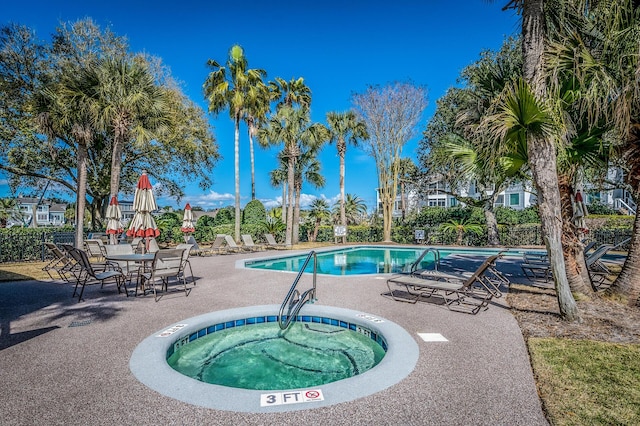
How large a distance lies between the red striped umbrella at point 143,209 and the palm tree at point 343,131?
629 inches

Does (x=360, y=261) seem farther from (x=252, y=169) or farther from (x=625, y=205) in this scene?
(x=625, y=205)

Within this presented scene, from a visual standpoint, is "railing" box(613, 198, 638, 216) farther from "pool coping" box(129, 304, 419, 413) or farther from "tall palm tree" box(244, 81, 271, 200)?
"pool coping" box(129, 304, 419, 413)

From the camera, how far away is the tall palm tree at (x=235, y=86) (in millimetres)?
20078

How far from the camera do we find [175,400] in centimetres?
275

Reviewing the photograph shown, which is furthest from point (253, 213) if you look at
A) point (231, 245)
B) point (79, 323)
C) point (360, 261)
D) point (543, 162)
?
point (543, 162)

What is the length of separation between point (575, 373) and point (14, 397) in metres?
5.06

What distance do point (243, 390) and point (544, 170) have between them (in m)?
5.03

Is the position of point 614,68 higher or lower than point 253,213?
higher

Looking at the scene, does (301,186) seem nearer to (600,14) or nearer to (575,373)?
(600,14)

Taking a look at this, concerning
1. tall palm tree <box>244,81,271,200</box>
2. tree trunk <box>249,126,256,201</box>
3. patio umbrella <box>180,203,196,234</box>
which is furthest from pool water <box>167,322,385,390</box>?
tree trunk <box>249,126,256,201</box>

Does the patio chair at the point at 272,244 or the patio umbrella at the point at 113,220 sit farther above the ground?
the patio umbrella at the point at 113,220

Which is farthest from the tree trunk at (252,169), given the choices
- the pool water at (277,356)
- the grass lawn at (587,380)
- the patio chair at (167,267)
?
the grass lawn at (587,380)

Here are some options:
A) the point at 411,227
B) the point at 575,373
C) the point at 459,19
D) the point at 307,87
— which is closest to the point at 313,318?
the point at 575,373

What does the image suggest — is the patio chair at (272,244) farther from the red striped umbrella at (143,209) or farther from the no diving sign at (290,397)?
the no diving sign at (290,397)
